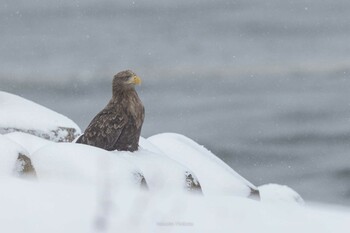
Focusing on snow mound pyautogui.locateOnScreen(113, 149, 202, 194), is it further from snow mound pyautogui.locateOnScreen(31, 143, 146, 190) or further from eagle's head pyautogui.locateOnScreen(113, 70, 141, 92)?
eagle's head pyautogui.locateOnScreen(113, 70, 141, 92)

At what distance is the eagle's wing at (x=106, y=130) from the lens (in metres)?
8.55

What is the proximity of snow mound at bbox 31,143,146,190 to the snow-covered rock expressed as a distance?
141 millimetres

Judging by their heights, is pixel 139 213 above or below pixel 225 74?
below

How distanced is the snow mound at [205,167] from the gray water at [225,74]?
11418 millimetres

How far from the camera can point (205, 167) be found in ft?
28.9

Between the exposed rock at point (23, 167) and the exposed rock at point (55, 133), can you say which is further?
the exposed rock at point (55, 133)

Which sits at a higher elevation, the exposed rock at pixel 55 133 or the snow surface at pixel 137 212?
the exposed rock at pixel 55 133

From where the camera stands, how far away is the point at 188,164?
8906 mm

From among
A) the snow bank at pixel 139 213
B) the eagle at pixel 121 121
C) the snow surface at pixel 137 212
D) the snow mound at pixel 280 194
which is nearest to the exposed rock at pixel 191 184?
the eagle at pixel 121 121

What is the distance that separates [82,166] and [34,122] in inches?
117

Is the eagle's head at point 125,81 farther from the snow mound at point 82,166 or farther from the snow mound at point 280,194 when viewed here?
the snow mound at point 280,194

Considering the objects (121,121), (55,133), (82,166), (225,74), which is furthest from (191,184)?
(225,74)

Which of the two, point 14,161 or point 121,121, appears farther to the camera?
point 121,121

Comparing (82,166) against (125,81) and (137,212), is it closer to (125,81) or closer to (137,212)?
(137,212)
